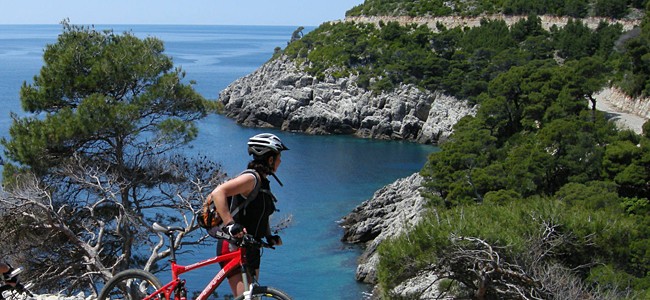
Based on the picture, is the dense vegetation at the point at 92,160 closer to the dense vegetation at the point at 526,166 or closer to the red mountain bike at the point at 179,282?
the dense vegetation at the point at 526,166

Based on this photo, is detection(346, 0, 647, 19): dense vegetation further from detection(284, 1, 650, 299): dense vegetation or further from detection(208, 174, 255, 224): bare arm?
detection(208, 174, 255, 224): bare arm

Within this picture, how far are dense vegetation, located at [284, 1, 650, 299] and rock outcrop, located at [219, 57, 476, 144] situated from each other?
1138 mm

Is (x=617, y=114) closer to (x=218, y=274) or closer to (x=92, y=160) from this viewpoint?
(x=92, y=160)

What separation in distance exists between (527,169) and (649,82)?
1156 cm

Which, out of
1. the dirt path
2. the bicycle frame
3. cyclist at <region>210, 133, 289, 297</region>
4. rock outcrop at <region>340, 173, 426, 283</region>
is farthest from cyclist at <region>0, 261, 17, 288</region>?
the dirt path

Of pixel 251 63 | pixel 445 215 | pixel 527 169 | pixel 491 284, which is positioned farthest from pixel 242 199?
pixel 251 63

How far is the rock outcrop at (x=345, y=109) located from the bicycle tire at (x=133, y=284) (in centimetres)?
4690

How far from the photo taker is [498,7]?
6450cm

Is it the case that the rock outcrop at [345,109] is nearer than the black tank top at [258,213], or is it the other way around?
the black tank top at [258,213]

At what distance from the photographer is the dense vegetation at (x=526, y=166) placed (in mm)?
11641

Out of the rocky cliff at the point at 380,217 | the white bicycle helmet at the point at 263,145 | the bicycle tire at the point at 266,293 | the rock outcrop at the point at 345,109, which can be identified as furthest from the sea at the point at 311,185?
the bicycle tire at the point at 266,293

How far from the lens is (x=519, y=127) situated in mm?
32875

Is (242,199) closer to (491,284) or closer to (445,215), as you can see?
(491,284)

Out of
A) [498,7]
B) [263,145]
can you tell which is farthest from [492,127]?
[498,7]
